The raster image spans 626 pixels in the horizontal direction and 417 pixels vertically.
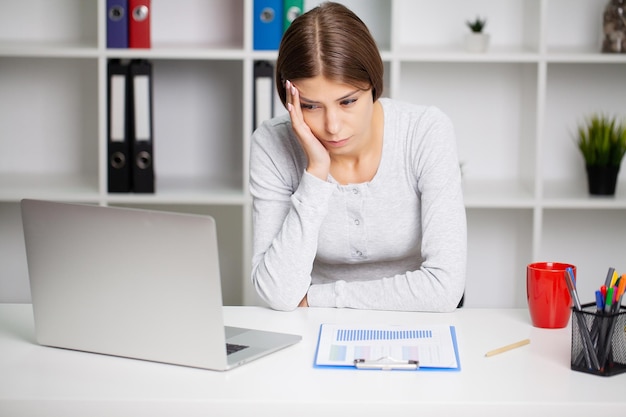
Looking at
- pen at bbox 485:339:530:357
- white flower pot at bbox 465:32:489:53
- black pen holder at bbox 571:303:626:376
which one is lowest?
pen at bbox 485:339:530:357

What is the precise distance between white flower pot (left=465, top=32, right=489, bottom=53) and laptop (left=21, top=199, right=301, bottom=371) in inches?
67.1

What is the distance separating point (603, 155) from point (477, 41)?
56 cm

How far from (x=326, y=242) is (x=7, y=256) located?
168 centimetres

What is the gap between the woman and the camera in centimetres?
168

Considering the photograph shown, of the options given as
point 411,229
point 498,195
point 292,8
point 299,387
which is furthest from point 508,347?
Answer: point 292,8

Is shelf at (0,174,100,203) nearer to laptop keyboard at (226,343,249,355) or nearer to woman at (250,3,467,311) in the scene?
woman at (250,3,467,311)

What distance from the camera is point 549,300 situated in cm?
149

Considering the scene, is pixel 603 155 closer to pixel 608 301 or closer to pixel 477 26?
pixel 477 26

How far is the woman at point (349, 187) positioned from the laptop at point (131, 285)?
330mm

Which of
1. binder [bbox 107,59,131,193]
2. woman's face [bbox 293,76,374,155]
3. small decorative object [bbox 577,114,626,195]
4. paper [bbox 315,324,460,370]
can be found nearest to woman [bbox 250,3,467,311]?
woman's face [bbox 293,76,374,155]

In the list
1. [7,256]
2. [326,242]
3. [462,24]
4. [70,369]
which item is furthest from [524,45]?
[70,369]

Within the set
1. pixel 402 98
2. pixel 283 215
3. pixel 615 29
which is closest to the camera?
pixel 283 215

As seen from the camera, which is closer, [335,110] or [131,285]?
[131,285]

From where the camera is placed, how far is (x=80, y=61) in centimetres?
310
